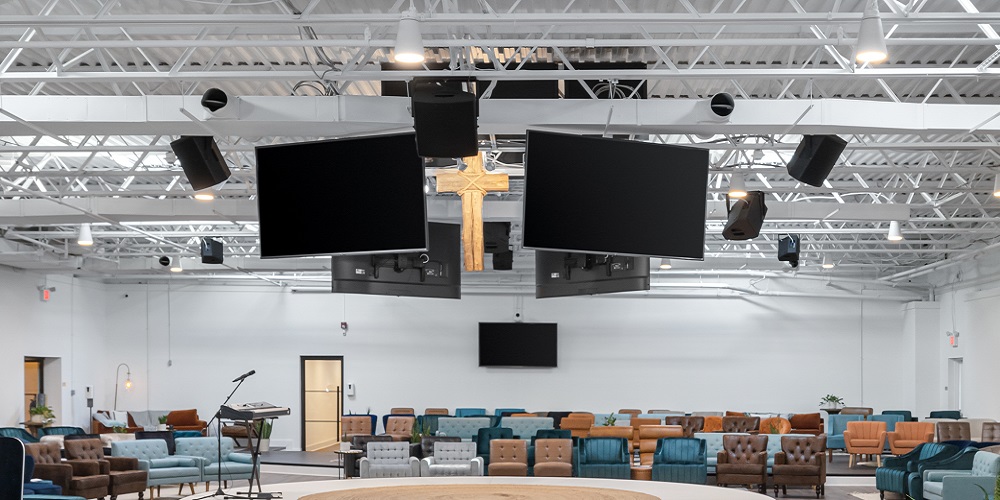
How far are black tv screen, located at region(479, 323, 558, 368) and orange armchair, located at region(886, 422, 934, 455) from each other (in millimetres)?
8488

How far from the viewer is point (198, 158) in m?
9.88

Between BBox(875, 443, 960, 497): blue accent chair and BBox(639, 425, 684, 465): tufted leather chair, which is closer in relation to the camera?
BBox(875, 443, 960, 497): blue accent chair

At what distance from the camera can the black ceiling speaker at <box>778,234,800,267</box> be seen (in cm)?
1756

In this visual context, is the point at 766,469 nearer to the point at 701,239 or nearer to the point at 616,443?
the point at 616,443

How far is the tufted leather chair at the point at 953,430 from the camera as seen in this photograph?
60.6 feet

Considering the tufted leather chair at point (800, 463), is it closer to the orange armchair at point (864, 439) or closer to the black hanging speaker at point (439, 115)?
the orange armchair at point (864, 439)

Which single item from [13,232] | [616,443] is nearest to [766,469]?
[616,443]

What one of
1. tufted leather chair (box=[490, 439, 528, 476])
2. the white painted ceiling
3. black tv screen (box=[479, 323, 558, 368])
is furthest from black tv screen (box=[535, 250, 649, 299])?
black tv screen (box=[479, 323, 558, 368])

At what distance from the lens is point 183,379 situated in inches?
983

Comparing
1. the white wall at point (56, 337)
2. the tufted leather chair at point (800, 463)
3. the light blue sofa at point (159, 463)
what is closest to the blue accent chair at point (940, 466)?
the tufted leather chair at point (800, 463)

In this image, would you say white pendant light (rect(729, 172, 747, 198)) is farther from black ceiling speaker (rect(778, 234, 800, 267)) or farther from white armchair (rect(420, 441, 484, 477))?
black ceiling speaker (rect(778, 234, 800, 267))

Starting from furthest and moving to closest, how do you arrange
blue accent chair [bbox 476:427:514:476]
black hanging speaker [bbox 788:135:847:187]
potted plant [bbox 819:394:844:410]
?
potted plant [bbox 819:394:844:410] < blue accent chair [bbox 476:427:514:476] < black hanging speaker [bbox 788:135:847:187]

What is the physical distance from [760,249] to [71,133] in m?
15.8

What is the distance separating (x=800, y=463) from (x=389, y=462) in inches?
235
